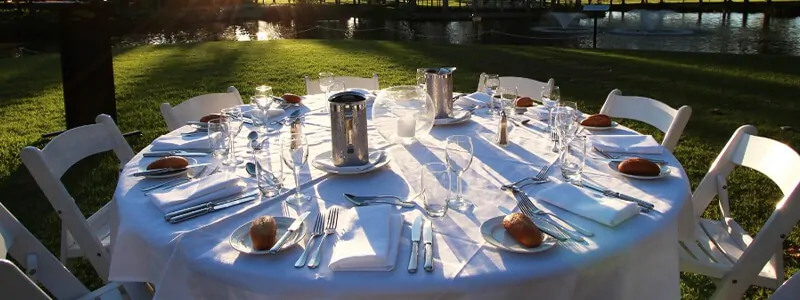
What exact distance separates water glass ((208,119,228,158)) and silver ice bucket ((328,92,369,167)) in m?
0.53

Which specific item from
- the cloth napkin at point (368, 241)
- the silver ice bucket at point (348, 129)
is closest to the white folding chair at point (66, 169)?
the silver ice bucket at point (348, 129)

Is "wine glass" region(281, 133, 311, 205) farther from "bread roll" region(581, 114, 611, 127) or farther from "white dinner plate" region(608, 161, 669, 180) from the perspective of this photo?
"bread roll" region(581, 114, 611, 127)

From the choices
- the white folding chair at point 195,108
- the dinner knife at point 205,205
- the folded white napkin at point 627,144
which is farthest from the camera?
the white folding chair at point 195,108

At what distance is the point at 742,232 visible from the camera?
282cm

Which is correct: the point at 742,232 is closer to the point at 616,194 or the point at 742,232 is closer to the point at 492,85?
the point at 616,194

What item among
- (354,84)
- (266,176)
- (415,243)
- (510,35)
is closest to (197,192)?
(266,176)

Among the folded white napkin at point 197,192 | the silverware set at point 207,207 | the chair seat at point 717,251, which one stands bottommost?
the chair seat at point 717,251

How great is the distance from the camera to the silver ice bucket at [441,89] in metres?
3.05

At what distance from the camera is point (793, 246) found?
370 centimetres

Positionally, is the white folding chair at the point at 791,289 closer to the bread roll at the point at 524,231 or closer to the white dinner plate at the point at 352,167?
the bread roll at the point at 524,231

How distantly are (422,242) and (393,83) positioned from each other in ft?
24.8

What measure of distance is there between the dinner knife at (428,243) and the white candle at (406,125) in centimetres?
94

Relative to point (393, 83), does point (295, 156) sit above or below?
above

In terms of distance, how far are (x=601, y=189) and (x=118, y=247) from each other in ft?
5.37
